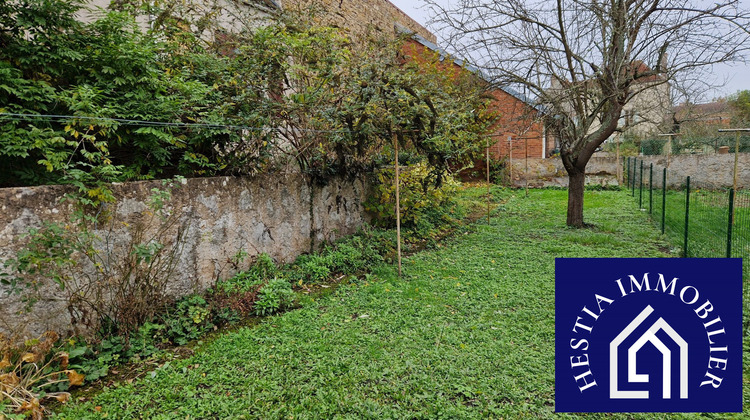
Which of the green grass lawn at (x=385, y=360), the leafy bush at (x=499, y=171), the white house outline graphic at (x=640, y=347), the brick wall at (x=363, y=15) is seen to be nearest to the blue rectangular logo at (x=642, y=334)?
the white house outline graphic at (x=640, y=347)

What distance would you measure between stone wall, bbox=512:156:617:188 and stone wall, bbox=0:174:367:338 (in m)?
10.9

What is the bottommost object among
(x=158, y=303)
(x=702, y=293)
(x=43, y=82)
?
(x=158, y=303)

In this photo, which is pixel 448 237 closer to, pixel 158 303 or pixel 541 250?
pixel 541 250

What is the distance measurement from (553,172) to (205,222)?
47.8ft

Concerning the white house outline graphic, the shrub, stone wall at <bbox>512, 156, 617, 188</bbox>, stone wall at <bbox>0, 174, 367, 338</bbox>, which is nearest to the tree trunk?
the shrub

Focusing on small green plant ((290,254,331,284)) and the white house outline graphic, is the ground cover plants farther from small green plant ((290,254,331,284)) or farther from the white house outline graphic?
the white house outline graphic

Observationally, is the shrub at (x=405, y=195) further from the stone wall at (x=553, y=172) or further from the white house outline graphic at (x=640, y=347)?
the stone wall at (x=553, y=172)

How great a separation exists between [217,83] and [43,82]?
1770 mm

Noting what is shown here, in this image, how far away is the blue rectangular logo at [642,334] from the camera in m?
2.61

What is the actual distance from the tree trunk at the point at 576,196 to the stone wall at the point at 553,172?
23.8ft

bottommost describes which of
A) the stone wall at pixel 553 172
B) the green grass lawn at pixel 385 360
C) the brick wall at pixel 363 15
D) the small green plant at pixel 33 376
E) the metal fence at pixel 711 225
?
the green grass lawn at pixel 385 360

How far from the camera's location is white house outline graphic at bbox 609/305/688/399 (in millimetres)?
2584

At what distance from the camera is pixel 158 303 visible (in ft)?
12.4

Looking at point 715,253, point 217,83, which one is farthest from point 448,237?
point 217,83
